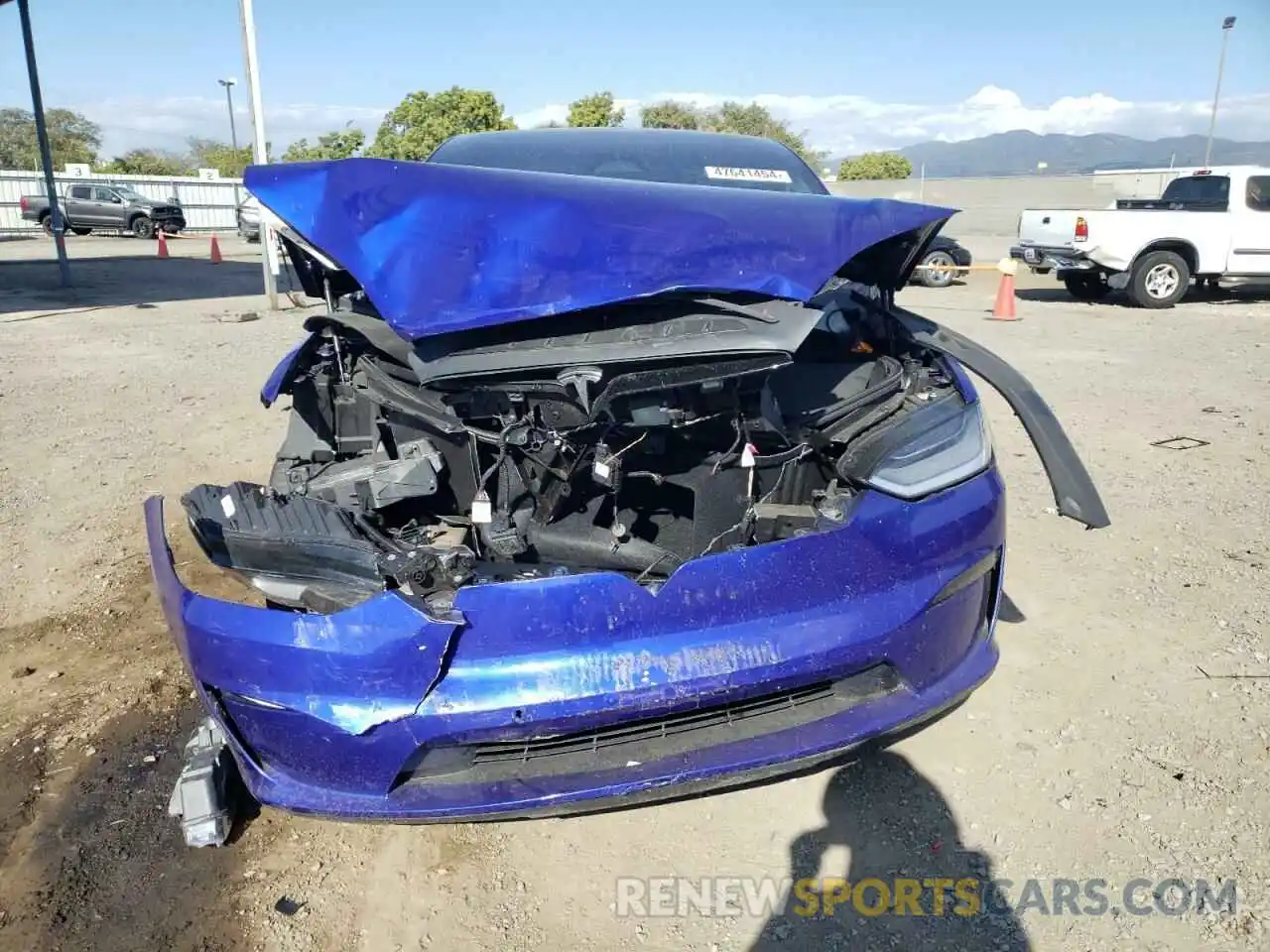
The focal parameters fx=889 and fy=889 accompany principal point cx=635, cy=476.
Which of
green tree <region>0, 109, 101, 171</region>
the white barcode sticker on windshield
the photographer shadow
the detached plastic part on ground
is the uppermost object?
green tree <region>0, 109, 101, 171</region>

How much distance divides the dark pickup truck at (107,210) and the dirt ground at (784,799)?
27.1m

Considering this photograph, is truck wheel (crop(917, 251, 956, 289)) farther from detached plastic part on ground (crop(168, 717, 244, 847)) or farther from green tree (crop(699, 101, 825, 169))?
green tree (crop(699, 101, 825, 169))

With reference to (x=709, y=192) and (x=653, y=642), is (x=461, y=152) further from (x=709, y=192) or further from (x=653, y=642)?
(x=653, y=642)

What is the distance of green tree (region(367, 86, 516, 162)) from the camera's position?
35.0 meters

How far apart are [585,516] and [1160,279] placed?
472 inches

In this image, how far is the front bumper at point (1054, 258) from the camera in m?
11.8

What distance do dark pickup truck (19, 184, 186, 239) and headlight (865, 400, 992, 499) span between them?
30361mm

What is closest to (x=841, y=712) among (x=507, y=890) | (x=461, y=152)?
(x=507, y=890)

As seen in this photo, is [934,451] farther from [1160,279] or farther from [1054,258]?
[1160,279]

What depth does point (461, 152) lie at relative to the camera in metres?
3.82

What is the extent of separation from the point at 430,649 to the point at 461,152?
8.74 feet

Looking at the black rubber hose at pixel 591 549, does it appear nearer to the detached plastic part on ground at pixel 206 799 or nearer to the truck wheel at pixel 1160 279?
the detached plastic part on ground at pixel 206 799

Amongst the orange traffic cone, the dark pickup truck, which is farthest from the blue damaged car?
the dark pickup truck

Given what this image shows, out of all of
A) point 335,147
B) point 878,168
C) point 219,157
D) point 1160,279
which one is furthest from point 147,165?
point 1160,279
